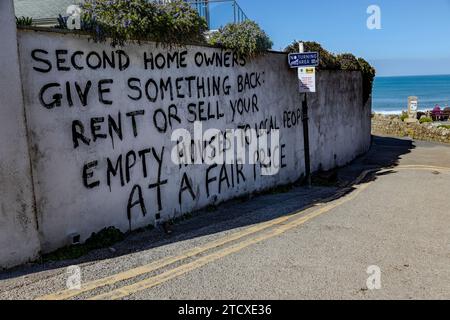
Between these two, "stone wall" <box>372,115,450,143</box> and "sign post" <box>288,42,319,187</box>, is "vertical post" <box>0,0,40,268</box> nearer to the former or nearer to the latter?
"sign post" <box>288,42,319,187</box>

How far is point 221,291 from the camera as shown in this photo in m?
4.53

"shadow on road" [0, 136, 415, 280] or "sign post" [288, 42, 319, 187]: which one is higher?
"sign post" [288, 42, 319, 187]

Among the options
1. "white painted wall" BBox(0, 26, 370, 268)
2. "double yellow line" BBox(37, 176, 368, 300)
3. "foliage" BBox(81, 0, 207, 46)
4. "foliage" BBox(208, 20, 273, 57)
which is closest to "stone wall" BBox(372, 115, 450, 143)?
"white painted wall" BBox(0, 26, 370, 268)

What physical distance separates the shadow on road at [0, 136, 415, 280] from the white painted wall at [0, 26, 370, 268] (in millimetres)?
Result: 251

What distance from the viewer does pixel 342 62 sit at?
16.5 meters

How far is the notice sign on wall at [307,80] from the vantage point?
10.6 meters

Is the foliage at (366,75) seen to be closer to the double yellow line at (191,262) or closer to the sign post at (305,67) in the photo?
the sign post at (305,67)

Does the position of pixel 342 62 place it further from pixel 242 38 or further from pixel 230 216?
pixel 230 216

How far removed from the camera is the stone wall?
1075 inches

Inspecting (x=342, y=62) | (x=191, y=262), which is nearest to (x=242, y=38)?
(x=191, y=262)
